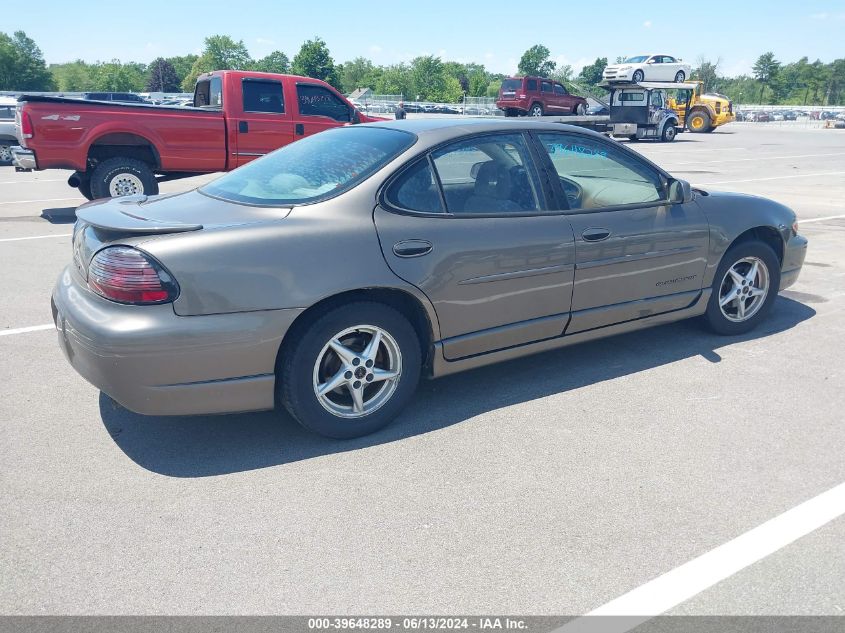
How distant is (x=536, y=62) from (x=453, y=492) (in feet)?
439

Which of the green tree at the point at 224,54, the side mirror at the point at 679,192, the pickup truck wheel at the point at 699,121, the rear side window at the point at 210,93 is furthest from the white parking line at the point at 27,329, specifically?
the green tree at the point at 224,54

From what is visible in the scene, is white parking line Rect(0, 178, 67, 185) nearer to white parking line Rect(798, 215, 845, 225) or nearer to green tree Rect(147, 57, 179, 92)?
white parking line Rect(798, 215, 845, 225)

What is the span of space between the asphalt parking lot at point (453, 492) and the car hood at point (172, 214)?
1077mm

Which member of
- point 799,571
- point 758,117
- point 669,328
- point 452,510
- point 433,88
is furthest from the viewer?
point 433,88

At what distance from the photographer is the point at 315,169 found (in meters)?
4.03

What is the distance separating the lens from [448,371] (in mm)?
3996

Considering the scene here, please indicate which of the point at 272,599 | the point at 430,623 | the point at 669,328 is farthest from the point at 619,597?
the point at 669,328

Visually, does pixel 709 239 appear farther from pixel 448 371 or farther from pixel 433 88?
pixel 433 88

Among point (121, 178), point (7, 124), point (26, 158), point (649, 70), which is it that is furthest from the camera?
point (649, 70)

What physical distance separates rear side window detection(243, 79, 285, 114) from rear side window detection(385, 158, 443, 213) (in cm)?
794

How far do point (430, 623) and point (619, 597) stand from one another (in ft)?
2.20

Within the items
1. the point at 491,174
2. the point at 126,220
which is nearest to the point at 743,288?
the point at 491,174

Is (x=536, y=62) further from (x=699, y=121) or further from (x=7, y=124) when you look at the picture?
(x=7, y=124)

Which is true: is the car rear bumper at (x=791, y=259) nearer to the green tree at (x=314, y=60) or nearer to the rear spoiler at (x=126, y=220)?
the rear spoiler at (x=126, y=220)
